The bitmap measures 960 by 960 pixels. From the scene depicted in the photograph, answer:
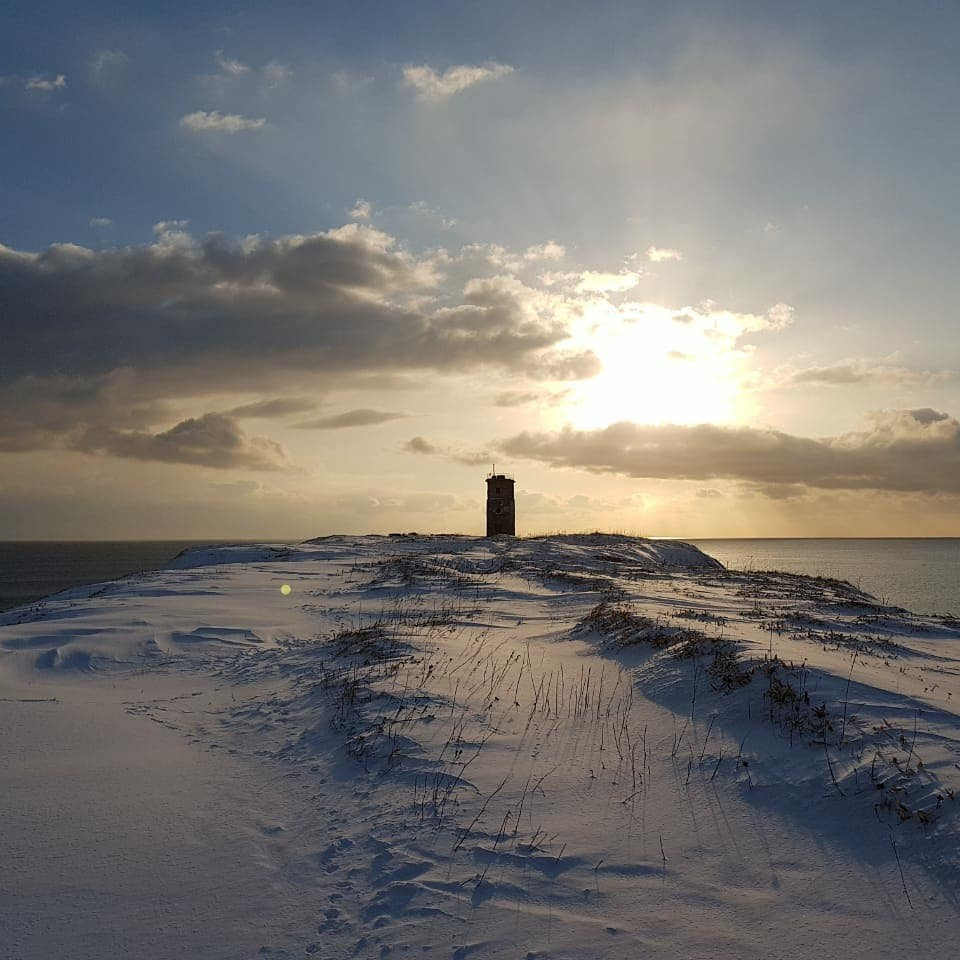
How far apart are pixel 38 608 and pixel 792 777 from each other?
18453 mm

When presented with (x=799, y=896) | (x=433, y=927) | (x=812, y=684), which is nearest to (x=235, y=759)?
(x=433, y=927)

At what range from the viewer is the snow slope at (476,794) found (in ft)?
13.6

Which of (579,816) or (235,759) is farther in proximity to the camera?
(235,759)

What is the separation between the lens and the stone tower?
46.2 m

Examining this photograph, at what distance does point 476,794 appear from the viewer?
19.5ft

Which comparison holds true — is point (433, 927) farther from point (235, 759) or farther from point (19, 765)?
point (19, 765)

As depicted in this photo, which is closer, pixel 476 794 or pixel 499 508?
pixel 476 794

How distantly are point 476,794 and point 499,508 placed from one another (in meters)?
40.3

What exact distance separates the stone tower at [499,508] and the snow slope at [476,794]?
110 feet

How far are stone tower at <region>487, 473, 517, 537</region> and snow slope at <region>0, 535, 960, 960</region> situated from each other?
33.4 metres

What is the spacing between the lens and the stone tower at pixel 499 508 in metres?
46.2

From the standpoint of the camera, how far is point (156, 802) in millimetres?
5773

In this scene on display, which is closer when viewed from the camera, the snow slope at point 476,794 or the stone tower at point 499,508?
the snow slope at point 476,794

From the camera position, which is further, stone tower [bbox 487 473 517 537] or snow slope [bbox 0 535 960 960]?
stone tower [bbox 487 473 517 537]
